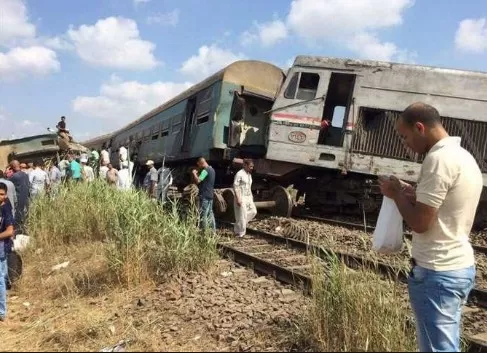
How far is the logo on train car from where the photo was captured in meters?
11.0

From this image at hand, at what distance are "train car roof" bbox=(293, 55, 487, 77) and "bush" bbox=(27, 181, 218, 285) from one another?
17.5ft

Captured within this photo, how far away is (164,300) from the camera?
Result: 16.7 ft

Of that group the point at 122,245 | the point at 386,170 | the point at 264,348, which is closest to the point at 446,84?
the point at 386,170

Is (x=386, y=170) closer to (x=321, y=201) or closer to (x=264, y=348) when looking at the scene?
(x=321, y=201)

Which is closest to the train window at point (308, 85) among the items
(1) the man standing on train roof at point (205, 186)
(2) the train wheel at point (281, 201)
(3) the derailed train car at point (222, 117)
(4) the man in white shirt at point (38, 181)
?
(3) the derailed train car at point (222, 117)

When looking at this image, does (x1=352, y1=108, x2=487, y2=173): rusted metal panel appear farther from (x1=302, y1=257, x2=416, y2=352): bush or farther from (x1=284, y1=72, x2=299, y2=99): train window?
(x1=302, y1=257, x2=416, y2=352): bush

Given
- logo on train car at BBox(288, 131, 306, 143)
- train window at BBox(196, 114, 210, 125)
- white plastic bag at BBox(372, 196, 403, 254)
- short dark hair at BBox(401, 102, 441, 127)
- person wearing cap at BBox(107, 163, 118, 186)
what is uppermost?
train window at BBox(196, 114, 210, 125)

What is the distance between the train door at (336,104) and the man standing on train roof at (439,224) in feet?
26.7

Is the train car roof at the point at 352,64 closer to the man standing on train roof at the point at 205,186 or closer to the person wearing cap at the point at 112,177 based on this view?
the man standing on train roof at the point at 205,186

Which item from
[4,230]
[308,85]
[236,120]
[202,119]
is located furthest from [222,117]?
[4,230]

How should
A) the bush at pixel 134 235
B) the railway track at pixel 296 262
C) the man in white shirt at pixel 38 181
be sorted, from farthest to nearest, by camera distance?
the man in white shirt at pixel 38 181 → the bush at pixel 134 235 → the railway track at pixel 296 262

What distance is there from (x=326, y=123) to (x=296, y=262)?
4834 millimetres

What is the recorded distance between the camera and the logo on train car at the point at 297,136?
434 inches

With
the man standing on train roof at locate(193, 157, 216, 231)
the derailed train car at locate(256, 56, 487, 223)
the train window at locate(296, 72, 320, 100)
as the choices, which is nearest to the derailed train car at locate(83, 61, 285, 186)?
the derailed train car at locate(256, 56, 487, 223)
